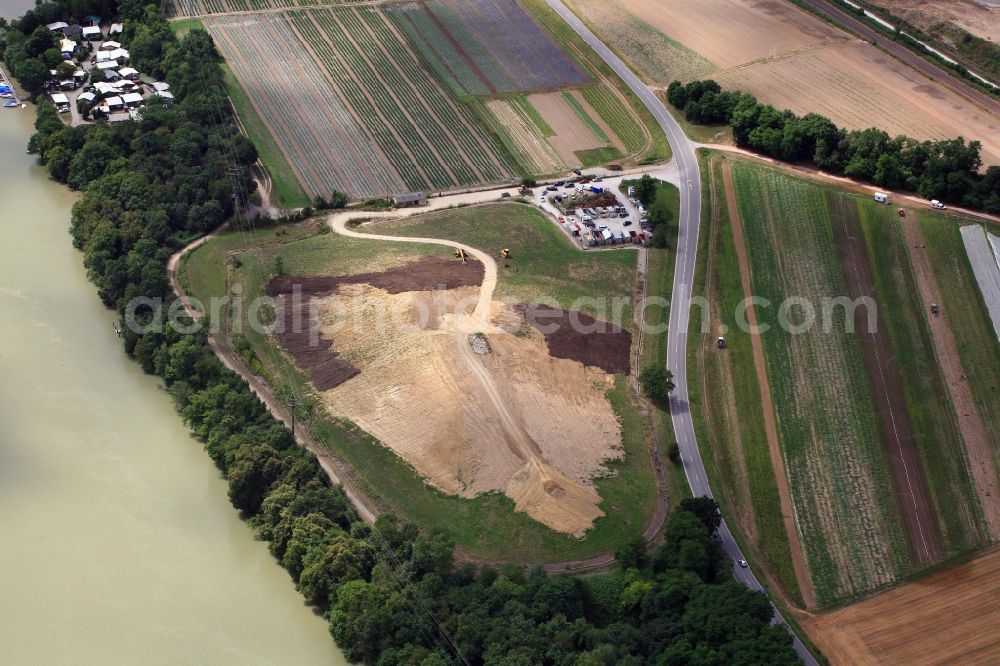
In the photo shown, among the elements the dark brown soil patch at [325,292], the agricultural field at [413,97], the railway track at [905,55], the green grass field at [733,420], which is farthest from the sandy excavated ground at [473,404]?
the railway track at [905,55]

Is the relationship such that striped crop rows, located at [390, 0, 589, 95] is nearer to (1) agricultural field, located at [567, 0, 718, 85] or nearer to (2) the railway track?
(1) agricultural field, located at [567, 0, 718, 85]

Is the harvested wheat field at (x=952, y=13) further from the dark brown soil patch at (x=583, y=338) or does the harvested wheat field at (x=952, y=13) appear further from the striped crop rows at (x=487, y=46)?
the dark brown soil patch at (x=583, y=338)

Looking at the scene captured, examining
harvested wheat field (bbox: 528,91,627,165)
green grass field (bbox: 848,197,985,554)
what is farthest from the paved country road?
green grass field (bbox: 848,197,985,554)

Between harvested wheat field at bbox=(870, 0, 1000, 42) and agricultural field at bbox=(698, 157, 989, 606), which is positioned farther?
harvested wheat field at bbox=(870, 0, 1000, 42)

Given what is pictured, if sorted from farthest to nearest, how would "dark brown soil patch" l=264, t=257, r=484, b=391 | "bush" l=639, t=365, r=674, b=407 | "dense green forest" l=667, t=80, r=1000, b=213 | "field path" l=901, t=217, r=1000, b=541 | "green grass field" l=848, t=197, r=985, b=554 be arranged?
"dense green forest" l=667, t=80, r=1000, b=213 → "dark brown soil patch" l=264, t=257, r=484, b=391 → "bush" l=639, t=365, r=674, b=407 → "field path" l=901, t=217, r=1000, b=541 → "green grass field" l=848, t=197, r=985, b=554

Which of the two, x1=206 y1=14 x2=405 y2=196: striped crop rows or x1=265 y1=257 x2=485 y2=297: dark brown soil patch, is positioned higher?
x1=265 y1=257 x2=485 y2=297: dark brown soil patch

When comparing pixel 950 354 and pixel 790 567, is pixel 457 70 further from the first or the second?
pixel 790 567

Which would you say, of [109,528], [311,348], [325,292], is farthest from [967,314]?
[109,528]
